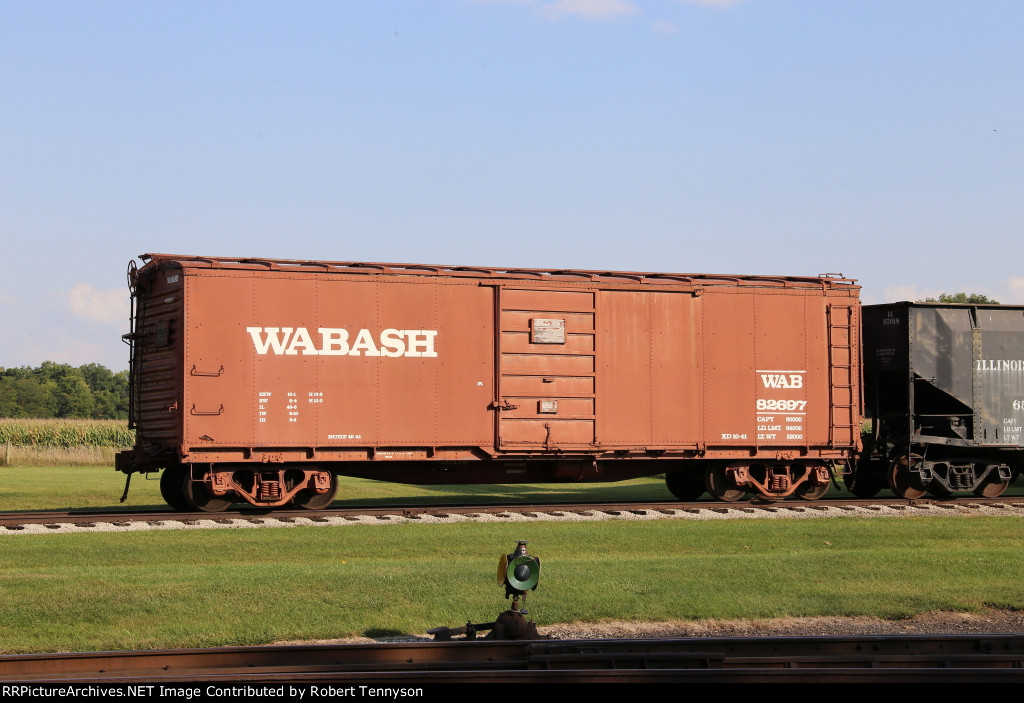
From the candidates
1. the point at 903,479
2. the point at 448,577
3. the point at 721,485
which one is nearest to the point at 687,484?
the point at 721,485

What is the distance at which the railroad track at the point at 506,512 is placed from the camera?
626 inches

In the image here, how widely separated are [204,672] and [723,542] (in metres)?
9.08

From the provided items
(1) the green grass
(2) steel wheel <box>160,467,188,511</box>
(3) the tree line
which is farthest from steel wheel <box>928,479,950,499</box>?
(3) the tree line

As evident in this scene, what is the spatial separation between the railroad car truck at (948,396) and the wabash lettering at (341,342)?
9315 millimetres

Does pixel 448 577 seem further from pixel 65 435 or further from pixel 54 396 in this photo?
pixel 54 396

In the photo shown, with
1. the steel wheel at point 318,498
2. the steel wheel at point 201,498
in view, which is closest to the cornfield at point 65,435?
the steel wheel at point 201,498

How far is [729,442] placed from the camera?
61.1 ft

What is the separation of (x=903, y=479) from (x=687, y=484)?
4229 millimetres

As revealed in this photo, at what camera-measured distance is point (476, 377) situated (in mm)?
17578

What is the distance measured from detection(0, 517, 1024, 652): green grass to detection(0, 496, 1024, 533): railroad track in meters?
1.00

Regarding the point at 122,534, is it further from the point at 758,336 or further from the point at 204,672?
the point at 758,336

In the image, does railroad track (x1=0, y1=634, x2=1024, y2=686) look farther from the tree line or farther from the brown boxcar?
the tree line

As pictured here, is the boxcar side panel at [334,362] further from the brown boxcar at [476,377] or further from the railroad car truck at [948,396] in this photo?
the railroad car truck at [948,396]
